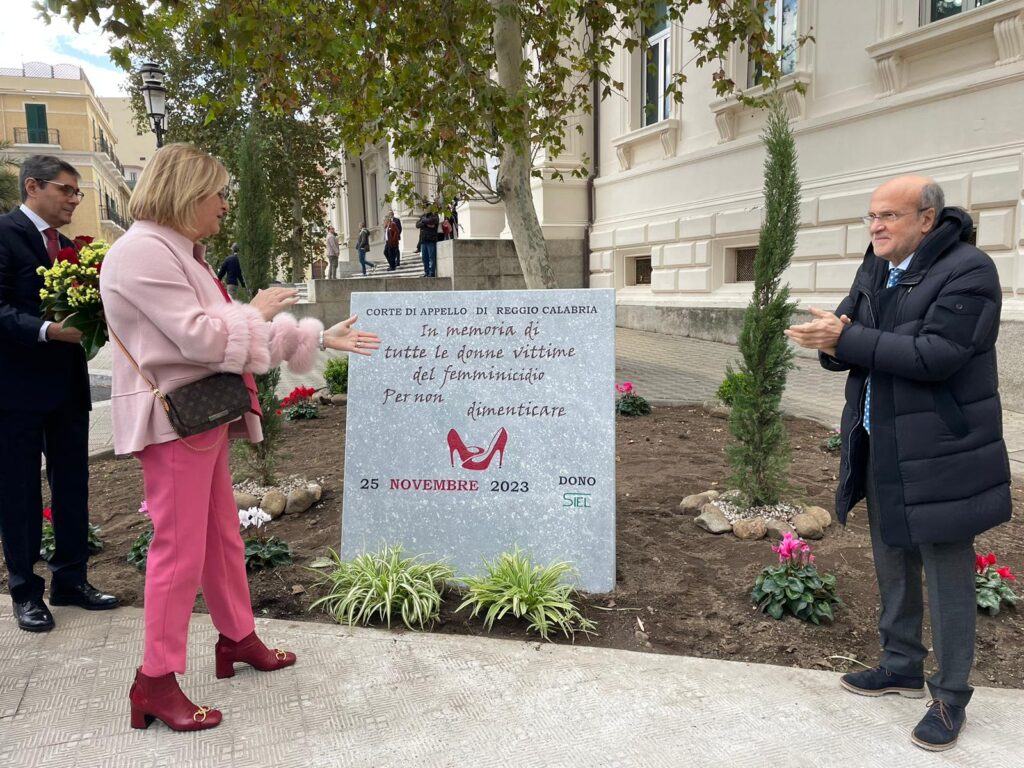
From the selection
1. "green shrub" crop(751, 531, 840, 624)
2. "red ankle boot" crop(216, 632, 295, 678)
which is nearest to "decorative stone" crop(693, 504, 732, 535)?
"green shrub" crop(751, 531, 840, 624)

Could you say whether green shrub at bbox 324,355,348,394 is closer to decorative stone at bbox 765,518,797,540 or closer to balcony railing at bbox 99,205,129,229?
decorative stone at bbox 765,518,797,540

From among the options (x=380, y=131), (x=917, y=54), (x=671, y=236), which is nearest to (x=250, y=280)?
(x=380, y=131)

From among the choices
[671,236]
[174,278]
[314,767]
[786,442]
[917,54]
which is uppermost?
[917,54]

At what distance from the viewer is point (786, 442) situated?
4660mm

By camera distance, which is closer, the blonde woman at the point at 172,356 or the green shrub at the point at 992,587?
the blonde woman at the point at 172,356

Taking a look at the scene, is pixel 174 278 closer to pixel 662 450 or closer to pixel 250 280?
pixel 250 280

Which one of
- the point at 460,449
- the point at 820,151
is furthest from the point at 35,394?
the point at 820,151

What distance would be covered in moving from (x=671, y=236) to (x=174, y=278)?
1255 centimetres

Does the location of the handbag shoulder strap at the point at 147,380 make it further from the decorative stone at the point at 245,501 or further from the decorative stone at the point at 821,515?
the decorative stone at the point at 821,515

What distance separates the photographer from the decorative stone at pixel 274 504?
4.88 metres

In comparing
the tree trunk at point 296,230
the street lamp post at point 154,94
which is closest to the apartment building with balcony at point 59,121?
the tree trunk at point 296,230

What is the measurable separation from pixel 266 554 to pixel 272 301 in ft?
5.99

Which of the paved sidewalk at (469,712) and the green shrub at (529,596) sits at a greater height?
the green shrub at (529,596)

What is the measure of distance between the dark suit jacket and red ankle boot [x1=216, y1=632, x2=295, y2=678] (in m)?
1.39
